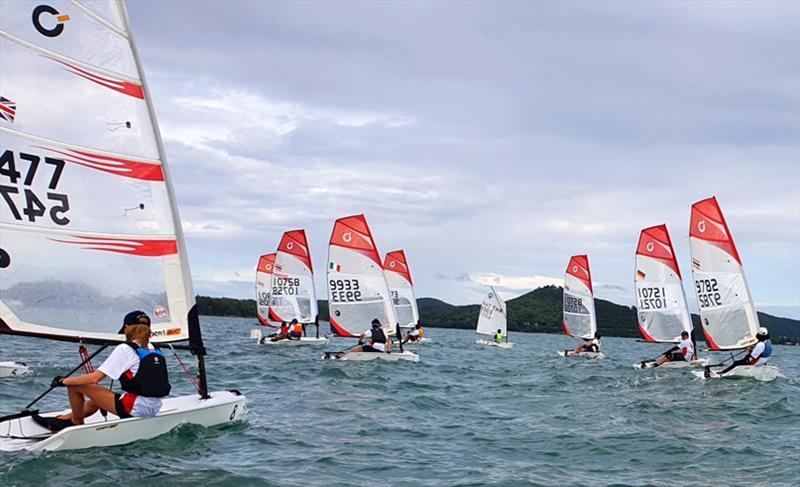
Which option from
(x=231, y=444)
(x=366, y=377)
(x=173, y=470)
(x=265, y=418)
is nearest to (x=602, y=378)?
(x=366, y=377)

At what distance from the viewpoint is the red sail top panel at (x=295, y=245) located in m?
37.6

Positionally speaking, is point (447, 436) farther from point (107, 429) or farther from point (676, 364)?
point (676, 364)

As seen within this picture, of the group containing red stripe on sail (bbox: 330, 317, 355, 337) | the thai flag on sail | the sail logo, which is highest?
the sail logo

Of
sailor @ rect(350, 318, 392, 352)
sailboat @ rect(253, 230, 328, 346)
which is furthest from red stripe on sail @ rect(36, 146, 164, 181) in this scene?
sailboat @ rect(253, 230, 328, 346)

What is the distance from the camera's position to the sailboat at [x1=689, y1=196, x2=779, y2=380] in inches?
950

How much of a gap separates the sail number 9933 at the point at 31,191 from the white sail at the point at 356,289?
1959 cm

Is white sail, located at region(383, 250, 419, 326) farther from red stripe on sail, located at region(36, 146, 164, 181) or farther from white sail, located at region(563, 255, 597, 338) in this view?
red stripe on sail, located at region(36, 146, 164, 181)

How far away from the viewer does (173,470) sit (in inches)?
322

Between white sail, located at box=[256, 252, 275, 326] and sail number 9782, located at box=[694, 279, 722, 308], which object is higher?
white sail, located at box=[256, 252, 275, 326]

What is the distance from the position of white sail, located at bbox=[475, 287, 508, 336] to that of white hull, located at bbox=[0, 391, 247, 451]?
42.1 m

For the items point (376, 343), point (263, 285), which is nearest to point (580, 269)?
point (263, 285)

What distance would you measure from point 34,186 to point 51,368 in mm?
10672

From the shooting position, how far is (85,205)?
31.2 ft

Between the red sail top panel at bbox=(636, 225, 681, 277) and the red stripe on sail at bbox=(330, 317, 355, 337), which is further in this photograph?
the red sail top panel at bbox=(636, 225, 681, 277)
